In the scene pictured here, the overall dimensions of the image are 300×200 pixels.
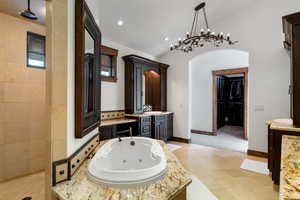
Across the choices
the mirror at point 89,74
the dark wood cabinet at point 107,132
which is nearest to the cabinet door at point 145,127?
the dark wood cabinet at point 107,132

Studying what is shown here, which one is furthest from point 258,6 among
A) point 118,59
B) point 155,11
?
point 118,59

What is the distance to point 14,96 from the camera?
2400 millimetres

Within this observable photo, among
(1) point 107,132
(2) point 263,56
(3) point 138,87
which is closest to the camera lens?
(1) point 107,132

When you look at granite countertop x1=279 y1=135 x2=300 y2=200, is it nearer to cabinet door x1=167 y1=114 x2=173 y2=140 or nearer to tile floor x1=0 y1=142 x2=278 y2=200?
tile floor x1=0 y1=142 x2=278 y2=200

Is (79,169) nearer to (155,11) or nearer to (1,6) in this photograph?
(1,6)

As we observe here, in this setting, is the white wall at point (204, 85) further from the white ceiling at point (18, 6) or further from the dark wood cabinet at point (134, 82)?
the white ceiling at point (18, 6)

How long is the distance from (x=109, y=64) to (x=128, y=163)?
239 cm

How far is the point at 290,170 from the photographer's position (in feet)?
2.86

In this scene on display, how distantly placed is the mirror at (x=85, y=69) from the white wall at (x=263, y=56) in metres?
3.48

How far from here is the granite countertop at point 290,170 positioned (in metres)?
0.69

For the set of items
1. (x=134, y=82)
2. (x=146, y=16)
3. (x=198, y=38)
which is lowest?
(x=134, y=82)

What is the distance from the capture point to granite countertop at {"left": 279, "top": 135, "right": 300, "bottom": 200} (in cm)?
69

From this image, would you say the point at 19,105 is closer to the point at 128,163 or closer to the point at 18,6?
the point at 18,6

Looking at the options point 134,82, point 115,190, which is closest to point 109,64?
point 134,82
